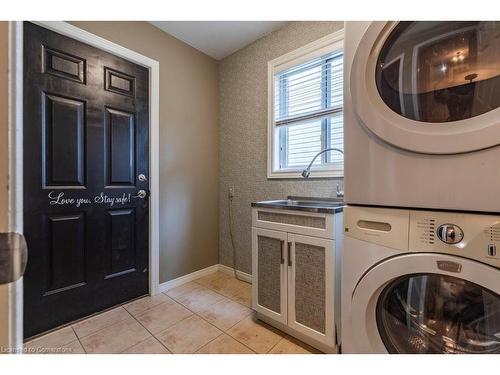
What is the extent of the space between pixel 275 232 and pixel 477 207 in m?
0.93

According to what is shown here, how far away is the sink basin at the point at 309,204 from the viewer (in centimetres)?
117

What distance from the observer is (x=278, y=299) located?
137 cm

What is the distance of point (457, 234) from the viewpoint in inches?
24.3

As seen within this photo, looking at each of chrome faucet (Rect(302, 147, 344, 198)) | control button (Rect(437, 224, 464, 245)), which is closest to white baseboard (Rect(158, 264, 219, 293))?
chrome faucet (Rect(302, 147, 344, 198))

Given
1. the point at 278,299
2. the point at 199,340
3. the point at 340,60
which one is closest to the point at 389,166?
the point at 278,299

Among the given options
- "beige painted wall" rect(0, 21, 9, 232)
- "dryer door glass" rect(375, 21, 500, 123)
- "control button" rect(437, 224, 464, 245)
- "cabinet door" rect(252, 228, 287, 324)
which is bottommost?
"cabinet door" rect(252, 228, 287, 324)

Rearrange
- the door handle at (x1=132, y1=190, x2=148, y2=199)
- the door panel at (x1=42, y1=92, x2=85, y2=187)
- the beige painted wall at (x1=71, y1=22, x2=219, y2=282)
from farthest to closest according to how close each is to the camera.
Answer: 1. the beige painted wall at (x1=71, y1=22, x2=219, y2=282)
2. the door handle at (x1=132, y1=190, x2=148, y2=199)
3. the door panel at (x1=42, y1=92, x2=85, y2=187)

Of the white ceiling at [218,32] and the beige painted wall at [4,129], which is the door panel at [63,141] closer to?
the white ceiling at [218,32]

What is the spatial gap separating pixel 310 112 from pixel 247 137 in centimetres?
64

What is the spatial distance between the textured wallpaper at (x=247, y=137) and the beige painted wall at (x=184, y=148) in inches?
4.8

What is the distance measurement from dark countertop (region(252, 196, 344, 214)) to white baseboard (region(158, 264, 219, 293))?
3.81 feet

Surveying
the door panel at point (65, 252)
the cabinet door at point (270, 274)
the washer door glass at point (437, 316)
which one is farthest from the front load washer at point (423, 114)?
the door panel at point (65, 252)

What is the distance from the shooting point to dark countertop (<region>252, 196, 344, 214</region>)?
45.8 inches

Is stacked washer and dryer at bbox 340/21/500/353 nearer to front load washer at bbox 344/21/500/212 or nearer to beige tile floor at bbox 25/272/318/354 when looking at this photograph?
front load washer at bbox 344/21/500/212
